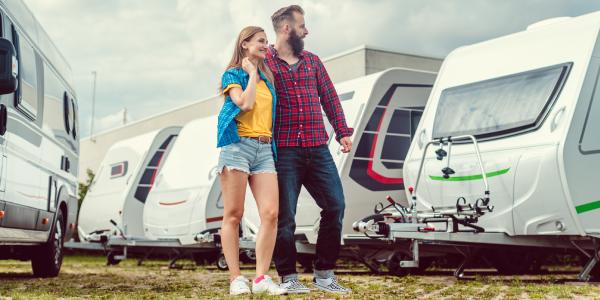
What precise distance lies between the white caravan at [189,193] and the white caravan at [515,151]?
A: 13.6 ft

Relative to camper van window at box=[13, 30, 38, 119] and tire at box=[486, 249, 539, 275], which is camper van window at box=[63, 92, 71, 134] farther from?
tire at box=[486, 249, 539, 275]

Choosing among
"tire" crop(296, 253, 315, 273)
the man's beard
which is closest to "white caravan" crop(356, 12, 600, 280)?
the man's beard

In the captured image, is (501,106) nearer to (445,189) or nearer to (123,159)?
(445,189)

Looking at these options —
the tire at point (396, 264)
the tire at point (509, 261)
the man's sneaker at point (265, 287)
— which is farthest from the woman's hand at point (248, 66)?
the tire at point (509, 261)

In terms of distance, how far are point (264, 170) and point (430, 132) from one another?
3217 mm

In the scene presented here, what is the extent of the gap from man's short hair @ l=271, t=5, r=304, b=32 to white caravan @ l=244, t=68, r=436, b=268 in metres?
3.23

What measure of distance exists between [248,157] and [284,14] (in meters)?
1.07

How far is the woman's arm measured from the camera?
5184mm

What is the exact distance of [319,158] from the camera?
5684mm

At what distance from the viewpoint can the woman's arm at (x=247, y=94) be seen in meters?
5.18

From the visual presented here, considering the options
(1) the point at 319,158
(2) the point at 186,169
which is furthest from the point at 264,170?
(2) the point at 186,169

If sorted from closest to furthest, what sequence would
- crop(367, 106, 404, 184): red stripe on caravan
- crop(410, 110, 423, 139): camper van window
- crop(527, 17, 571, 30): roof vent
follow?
crop(527, 17, 571, 30): roof vent
crop(367, 106, 404, 184): red stripe on caravan
crop(410, 110, 423, 139): camper van window

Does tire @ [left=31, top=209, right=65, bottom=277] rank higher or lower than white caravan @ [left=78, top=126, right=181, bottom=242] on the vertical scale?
lower

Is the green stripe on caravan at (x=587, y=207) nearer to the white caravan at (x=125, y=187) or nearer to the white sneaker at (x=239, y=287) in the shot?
the white sneaker at (x=239, y=287)
